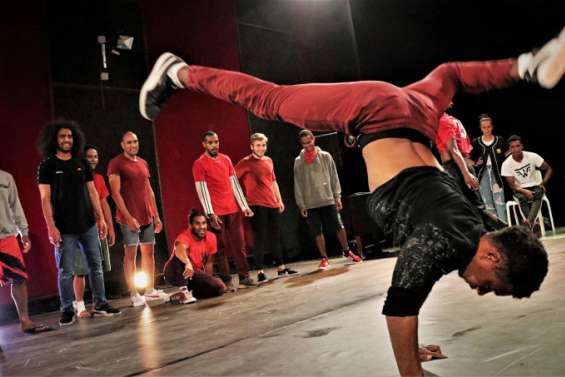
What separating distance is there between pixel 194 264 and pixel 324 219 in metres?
1.71

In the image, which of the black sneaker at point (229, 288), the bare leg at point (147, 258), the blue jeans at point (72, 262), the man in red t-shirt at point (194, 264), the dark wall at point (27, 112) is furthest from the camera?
the dark wall at point (27, 112)

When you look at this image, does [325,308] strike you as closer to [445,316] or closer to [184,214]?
[445,316]

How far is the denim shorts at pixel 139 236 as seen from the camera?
4684 millimetres

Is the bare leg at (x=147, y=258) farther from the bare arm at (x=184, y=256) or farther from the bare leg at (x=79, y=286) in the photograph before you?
the bare leg at (x=79, y=286)

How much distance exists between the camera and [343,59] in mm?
8148

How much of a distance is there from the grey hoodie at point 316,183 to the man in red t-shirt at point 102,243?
76.2 inches

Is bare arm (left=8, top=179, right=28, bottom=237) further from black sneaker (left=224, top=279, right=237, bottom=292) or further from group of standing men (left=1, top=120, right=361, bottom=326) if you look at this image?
black sneaker (left=224, top=279, right=237, bottom=292)

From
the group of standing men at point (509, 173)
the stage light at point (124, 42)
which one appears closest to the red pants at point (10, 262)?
the stage light at point (124, 42)

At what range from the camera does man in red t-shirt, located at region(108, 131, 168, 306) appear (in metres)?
4.64

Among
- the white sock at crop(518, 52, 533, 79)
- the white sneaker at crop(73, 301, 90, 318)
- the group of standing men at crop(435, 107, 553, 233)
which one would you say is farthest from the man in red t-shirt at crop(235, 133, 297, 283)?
the white sock at crop(518, 52, 533, 79)

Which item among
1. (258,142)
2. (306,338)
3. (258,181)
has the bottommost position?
(306,338)

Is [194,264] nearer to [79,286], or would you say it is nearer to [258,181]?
[79,286]

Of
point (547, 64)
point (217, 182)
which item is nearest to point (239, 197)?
point (217, 182)

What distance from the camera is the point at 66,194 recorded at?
13.3ft
